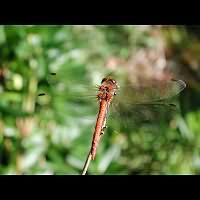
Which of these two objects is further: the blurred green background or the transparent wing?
the blurred green background

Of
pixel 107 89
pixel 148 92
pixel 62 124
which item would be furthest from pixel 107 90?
pixel 62 124

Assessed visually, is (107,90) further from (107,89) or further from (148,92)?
(148,92)

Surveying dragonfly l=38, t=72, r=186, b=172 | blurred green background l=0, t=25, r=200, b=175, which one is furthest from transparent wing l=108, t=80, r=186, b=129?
blurred green background l=0, t=25, r=200, b=175

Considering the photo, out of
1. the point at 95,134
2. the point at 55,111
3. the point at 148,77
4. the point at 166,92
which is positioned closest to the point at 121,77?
the point at 148,77

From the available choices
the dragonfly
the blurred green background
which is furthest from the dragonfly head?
the blurred green background

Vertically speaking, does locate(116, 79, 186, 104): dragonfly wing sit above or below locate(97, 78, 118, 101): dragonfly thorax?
above

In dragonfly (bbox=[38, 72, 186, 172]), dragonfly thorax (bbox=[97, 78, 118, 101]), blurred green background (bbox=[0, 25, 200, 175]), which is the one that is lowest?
dragonfly thorax (bbox=[97, 78, 118, 101])

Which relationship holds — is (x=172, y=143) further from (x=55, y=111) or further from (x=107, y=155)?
(x=55, y=111)

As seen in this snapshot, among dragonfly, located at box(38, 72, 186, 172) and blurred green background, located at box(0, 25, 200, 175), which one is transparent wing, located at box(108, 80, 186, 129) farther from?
blurred green background, located at box(0, 25, 200, 175)

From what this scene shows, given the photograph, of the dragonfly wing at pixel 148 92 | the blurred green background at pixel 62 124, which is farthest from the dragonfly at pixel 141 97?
the blurred green background at pixel 62 124
